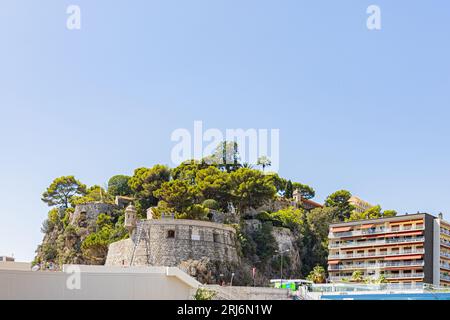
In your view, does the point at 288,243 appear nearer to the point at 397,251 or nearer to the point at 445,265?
the point at 397,251

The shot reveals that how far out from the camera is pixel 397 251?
236 feet

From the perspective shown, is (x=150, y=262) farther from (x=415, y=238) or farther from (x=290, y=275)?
(x=415, y=238)

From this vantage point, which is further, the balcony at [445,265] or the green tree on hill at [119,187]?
the green tree on hill at [119,187]

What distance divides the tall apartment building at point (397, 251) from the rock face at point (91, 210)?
2934 centimetres

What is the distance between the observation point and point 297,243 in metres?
80.0

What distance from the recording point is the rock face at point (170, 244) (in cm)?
6525

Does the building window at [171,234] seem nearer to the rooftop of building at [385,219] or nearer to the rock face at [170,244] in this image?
the rock face at [170,244]

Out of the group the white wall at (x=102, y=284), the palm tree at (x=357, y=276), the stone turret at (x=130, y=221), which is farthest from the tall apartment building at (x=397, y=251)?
the white wall at (x=102, y=284)

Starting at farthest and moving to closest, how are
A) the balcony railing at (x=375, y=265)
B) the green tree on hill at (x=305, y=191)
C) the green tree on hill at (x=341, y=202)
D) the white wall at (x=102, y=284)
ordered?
the green tree on hill at (x=305, y=191)
the green tree on hill at (x=341, y=202)
the balcony railing at (x=375, y=265)
the white wall at (x=102, y=284)

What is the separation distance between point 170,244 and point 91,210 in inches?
790

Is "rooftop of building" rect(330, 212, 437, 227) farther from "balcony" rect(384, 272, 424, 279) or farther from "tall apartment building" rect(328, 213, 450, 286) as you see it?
"balcony" rect(384, 272, 424, 279)

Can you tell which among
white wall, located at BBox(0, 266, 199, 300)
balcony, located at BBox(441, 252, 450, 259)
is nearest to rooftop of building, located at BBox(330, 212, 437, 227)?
balcony, located at BBox(441, 252, 450, 259)
